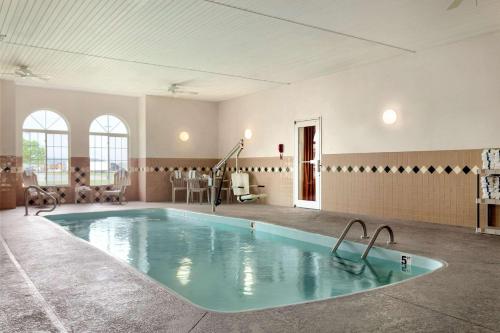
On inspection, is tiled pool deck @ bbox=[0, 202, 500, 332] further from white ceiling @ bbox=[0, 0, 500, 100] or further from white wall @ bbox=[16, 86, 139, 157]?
white wall @ bbox=[16, 86, 139, 157]

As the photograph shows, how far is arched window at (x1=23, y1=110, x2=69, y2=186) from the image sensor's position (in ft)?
32.3

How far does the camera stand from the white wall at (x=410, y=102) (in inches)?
238

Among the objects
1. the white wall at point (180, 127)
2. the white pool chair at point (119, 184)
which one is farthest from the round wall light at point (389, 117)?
the white pool chair at point (119, 184)

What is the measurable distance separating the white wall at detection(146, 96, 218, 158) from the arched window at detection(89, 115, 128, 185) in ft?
2.65

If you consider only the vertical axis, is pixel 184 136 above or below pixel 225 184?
above

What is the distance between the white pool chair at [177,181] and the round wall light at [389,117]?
545cm

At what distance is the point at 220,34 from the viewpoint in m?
5.93

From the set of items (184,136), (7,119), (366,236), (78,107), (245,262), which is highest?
(78,107)

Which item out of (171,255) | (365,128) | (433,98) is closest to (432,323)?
(171,255)

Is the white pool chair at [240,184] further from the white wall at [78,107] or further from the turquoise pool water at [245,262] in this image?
the white wall at [78,107]

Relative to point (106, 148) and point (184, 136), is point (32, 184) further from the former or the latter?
point (184, 136)

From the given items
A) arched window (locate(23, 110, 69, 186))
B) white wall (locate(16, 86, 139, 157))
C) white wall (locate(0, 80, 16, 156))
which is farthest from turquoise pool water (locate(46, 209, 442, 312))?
white wall (locate(16, 86, 139, 157))

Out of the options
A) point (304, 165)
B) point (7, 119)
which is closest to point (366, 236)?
point (304, 165)

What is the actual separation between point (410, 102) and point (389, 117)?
0.46 m
